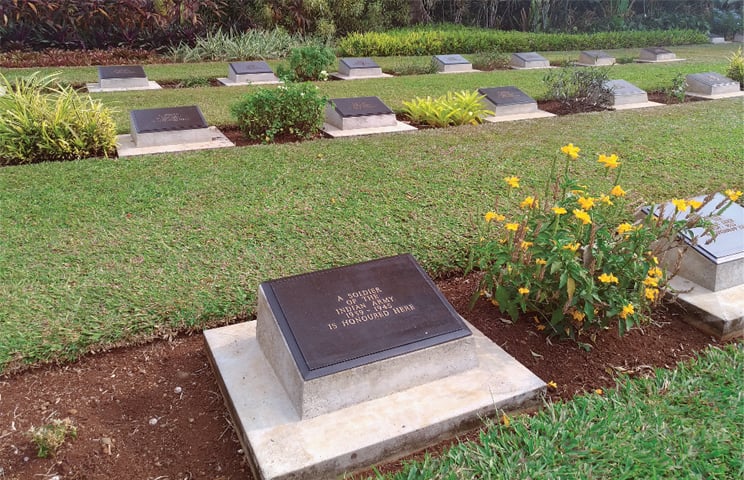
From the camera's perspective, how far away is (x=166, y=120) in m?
6.07

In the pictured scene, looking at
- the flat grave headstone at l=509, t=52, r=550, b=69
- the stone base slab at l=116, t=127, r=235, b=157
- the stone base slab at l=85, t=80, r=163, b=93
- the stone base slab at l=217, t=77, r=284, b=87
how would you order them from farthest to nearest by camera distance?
1. the flat grave headstone at l=509, t=52, r=550, b=69
2. the stone base slab at l=217, t=77, r=284, b=87
3. the stone base slab at l=85, t=80, r=163, b=93
4. the stone base slab at l=116, t=127, r=235, b=157

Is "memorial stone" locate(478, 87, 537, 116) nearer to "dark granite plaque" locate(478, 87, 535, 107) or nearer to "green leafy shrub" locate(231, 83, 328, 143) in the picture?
"dark granite plaque" locate(478, 87, 535, 107)

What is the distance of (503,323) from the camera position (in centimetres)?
313

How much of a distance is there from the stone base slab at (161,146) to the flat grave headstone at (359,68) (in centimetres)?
503

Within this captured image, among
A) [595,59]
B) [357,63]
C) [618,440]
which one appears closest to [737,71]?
[595,59]

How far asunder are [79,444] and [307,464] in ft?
3.10

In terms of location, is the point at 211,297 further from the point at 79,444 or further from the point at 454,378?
the point at 454,378

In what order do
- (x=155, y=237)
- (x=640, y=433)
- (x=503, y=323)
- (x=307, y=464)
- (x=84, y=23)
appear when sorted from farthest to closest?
1. (x=84, y=23)
2. (x=155, y=237)
3. (x=503, y=323)
4. (x=640, y=433)
5. (x=307, y=464)

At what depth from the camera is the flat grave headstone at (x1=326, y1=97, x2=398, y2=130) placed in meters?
6.73

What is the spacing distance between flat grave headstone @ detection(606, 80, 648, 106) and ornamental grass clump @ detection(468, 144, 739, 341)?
590cm

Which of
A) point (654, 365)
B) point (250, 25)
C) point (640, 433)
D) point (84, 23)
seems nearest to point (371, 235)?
point (654, 365)

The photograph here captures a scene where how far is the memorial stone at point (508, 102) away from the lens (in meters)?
7.65

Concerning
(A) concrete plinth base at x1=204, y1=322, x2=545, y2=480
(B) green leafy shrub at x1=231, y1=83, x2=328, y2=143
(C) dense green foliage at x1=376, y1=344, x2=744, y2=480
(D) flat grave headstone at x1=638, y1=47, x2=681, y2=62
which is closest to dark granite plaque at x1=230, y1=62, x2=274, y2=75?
(B) green leafy shrub at x1=231, y1=83, x2=328, y2=143

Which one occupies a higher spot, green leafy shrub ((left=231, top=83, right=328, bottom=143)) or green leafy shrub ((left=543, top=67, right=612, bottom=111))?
green leafy shrub ((left=231, top=83, right=328, bottom=143))
